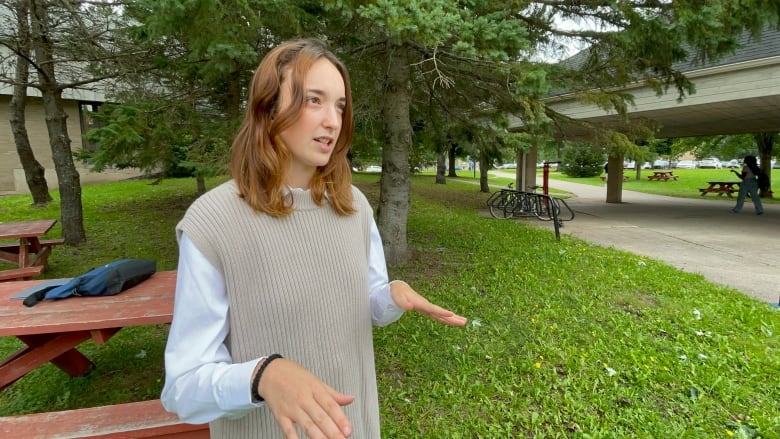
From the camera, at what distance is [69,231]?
729 centimetres

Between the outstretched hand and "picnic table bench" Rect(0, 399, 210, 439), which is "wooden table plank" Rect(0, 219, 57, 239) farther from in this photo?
the outstretched hand

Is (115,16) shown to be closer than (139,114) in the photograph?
No

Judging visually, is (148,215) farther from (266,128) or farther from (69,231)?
(266,128)

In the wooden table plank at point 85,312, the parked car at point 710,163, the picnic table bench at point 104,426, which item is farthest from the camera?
the parked car at point 710,163

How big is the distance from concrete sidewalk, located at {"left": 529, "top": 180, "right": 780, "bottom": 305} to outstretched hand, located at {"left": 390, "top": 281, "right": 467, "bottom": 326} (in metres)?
5.71

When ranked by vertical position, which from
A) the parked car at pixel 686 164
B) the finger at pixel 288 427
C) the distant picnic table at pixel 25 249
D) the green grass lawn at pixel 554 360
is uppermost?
the parked car at pixel 686 164

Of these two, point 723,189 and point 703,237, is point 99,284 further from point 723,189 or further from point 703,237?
point 723,189

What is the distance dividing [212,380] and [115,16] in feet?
27.1

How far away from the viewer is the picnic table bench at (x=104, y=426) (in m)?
2.13

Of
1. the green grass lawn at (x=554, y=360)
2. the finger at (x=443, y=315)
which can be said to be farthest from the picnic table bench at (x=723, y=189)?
the finger at (x=443, y=315)

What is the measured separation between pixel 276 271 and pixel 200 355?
263 mm

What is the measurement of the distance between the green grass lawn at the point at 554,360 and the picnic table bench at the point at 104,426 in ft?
3.52

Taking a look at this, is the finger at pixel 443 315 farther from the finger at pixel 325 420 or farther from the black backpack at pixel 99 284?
the black backpack at pixel 99 284

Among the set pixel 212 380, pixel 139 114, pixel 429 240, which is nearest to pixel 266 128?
pixel 212 380
